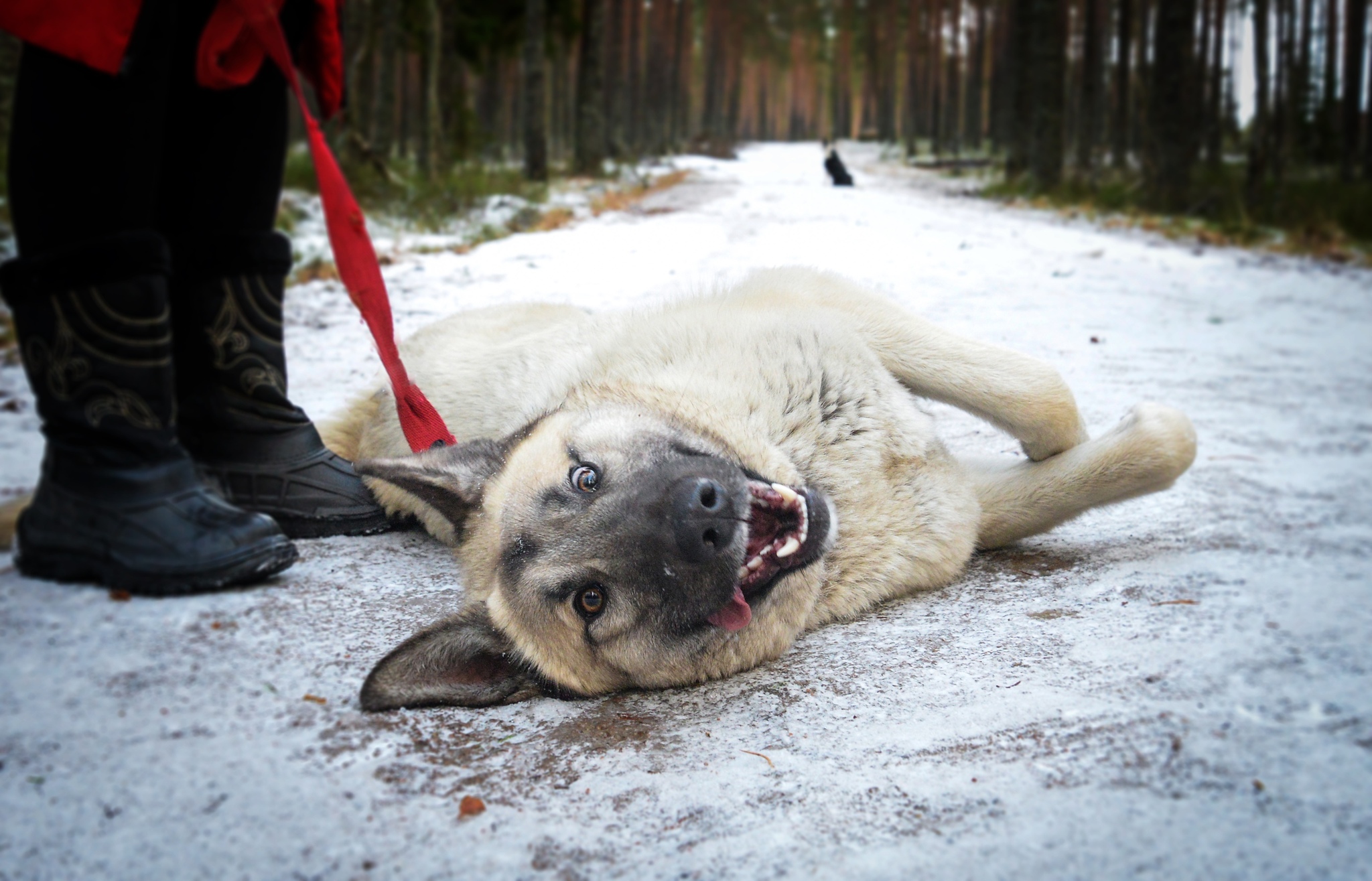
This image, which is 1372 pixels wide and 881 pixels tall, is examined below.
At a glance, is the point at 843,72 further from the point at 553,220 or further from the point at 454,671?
the point at 454,671

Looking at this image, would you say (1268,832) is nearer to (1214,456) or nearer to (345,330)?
(1214,456)

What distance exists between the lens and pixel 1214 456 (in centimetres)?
353

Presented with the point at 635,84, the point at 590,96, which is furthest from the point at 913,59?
the point at 590,96

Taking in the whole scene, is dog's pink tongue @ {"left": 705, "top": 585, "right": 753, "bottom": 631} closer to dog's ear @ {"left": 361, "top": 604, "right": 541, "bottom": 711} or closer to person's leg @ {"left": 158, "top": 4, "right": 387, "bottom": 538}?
dog's ear @ {"left": 361, "top": 604, "right": 541, "bottom": 711}

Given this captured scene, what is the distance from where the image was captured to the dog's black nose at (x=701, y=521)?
6.50 ft

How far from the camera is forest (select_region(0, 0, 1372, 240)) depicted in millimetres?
13547

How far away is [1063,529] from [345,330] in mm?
4220

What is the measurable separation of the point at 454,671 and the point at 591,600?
34 cm

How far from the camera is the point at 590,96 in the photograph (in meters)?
18.2

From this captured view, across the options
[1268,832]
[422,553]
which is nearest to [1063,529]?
[1268,832]

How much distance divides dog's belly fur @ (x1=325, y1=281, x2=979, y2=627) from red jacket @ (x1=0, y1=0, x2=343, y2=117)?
42.9 inches

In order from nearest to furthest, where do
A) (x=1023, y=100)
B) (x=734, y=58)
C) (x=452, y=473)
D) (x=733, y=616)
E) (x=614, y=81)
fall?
(x=733, y=616), (x=452, y=473), (x=1023, y=100), (x=614, y=81), (x=734, y=58)

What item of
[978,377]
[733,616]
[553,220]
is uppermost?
[553,220]

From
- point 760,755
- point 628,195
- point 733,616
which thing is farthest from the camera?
point 628,195
